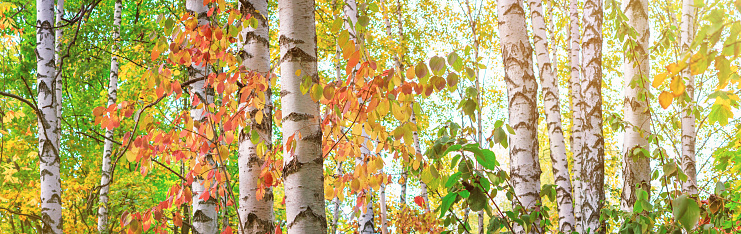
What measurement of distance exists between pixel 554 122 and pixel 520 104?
3.06m

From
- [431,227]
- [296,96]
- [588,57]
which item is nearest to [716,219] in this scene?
[588,57]

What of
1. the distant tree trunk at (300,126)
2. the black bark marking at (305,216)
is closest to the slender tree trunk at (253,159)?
the distant tree trunk at (300,126)

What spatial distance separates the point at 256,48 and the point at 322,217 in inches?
45.3

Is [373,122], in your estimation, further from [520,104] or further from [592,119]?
[592,119]

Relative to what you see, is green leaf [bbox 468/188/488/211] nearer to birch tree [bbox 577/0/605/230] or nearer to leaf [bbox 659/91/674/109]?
leaf [bbox 659/91/674/109]

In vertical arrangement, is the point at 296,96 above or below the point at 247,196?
above

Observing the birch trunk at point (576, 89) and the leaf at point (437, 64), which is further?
the birch trunk at point (576, 89)

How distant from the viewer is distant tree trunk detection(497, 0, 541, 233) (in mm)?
2895

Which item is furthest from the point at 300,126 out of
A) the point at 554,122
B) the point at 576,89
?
the point at 576,89

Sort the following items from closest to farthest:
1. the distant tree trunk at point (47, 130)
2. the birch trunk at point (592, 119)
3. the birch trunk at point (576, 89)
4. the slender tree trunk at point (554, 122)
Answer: the birch trunk at point (592, 119) → the distant tree trunk at point (47, 130) → the slender tree trunk at point (554, 122) → the birch trunk at point (576, 89)

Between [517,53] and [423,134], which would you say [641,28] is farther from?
[423,134]

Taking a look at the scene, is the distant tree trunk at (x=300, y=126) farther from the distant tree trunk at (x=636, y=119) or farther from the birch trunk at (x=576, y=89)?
the birch trunk at (x=576, y=89)

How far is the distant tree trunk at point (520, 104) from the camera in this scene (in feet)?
Answer: 9.50

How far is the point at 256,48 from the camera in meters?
2.62
